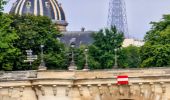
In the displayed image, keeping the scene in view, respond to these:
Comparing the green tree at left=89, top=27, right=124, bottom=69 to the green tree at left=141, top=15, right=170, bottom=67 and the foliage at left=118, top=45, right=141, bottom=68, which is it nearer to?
the foliage at left=118, top=45, right=141, bottom=68

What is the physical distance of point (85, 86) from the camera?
73.0 metres

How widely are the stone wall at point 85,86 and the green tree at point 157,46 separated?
37851mm

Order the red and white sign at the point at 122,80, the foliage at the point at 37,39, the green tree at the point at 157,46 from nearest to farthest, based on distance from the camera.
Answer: the red and white sign at the point at 122,80
the green tree at the point at 157,46
the foliage at the point at 37,39

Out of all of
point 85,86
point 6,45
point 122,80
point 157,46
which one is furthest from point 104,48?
point 122,80

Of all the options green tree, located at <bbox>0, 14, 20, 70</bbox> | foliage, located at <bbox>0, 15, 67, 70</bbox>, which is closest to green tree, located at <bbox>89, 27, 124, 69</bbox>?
foliage, located at <bbox>0, 15, 67, 70</bbox>

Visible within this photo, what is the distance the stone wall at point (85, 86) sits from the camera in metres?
71.6

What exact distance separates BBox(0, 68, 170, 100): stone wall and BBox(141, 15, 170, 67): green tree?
37.9m

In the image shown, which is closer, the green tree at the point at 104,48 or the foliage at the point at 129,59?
the green tree at the point at 104,48

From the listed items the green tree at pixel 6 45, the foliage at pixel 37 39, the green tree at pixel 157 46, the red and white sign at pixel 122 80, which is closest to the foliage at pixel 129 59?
the foliage at pixel 37 39

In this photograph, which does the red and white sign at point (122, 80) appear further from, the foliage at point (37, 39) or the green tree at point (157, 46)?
the foliage at point (37, 39)

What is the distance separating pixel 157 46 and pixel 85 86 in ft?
138

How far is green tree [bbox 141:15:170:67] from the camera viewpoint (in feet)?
368

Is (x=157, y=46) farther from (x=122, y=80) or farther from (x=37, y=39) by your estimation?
(x=122, y=80)

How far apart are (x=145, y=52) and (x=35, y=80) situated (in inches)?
1789
